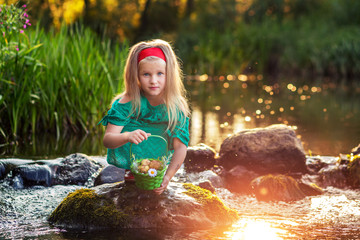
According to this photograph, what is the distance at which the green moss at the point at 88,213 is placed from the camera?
4.39 metres

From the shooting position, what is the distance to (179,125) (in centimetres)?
434

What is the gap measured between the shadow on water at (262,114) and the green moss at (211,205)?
3.16 m

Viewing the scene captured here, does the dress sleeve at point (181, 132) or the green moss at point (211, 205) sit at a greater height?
the dress sleeve at point (181, 132)

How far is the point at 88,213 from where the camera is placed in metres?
4.47

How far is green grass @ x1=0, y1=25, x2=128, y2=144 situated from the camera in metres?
7.82

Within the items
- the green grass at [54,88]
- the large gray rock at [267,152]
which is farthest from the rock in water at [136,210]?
the green grass at [54,88]

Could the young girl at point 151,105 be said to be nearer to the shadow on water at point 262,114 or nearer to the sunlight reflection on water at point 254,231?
the sunlight reflection on water at point 254,231

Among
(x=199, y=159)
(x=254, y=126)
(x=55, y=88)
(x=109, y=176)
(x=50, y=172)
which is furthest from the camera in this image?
(x=254, y=126)

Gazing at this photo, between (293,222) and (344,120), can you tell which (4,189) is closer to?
(293,222)

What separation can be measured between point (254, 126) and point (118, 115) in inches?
234

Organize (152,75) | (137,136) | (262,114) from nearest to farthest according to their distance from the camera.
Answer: (137,136), (152,75), (262,114)

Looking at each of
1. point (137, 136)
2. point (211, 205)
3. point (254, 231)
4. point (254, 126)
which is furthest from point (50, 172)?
point (254, 126)

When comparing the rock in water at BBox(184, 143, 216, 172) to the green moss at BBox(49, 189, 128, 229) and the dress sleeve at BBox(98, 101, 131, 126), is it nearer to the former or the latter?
the green moss at BBox(49, 189, 128, 229)

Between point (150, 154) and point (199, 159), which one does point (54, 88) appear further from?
point (150, 154)
